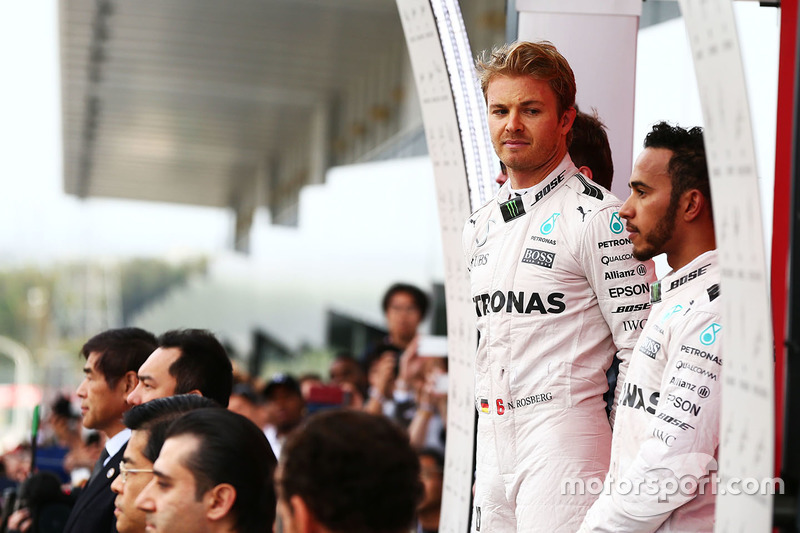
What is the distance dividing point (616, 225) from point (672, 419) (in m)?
0.56

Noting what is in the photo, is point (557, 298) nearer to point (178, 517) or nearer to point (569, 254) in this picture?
point (569, 254)

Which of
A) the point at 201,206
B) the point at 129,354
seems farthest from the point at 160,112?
the point at 129,354

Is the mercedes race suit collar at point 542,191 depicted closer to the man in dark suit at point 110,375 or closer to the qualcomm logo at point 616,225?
the qualcomm logo at point 616,225

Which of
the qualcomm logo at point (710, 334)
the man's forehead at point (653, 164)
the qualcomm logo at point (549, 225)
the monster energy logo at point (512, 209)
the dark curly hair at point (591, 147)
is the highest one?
the dark curly hair at point (591, 147)

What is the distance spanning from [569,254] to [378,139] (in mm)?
12814

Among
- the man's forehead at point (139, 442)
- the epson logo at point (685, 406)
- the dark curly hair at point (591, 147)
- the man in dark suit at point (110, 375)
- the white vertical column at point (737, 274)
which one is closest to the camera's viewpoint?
the white vertical column at point (737, 274)

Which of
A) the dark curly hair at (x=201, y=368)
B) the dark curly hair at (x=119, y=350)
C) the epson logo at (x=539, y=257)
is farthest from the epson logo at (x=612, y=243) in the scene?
the dark curly hair at (x=119, y=350)

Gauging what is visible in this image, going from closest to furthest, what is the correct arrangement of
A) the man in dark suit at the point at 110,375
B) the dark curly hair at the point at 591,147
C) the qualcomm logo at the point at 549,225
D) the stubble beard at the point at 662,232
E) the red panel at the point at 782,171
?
the stubble beard at the point at 662,232, the red panel at the point at 782,171, the qualcomm logo at the point at 549,225, the dark curly hair at the point at 591,147, the man in dark suit at the point at 110,375

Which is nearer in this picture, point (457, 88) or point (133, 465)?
point (133, 465)

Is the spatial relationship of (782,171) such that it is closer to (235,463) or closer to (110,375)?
(235,463)

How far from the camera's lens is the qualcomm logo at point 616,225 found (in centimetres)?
274

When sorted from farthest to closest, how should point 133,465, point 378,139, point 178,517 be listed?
point 378,139, point 133,465, point 178,517

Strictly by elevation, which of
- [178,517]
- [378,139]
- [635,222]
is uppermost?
[378,139]

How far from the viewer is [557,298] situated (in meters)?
2.76
